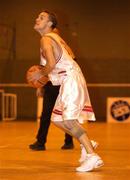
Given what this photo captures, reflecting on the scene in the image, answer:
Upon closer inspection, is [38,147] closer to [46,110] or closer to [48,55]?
[46,110]

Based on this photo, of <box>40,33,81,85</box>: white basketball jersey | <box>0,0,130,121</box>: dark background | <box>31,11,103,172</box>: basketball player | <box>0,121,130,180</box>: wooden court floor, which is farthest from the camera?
<box>0,0,130,121</box>: dark background

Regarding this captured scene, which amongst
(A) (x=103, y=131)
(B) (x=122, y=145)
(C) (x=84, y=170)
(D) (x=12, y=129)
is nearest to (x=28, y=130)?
(D) (x=12, y=129)

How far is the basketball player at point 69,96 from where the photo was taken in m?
5.79

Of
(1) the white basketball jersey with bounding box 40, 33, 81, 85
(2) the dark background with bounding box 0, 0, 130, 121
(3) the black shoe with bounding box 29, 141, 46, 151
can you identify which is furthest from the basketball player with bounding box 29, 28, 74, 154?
(2) the dark background with bounding box 0, 0, 130, 121

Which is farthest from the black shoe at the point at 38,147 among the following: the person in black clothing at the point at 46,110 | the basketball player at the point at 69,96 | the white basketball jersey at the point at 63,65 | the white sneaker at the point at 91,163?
the white sneaker at the point at 91,163

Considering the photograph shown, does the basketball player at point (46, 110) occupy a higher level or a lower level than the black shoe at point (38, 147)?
higher

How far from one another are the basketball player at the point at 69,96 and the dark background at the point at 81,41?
9.25 metres

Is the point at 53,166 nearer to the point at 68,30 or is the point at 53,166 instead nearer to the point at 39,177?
the point at 39,177

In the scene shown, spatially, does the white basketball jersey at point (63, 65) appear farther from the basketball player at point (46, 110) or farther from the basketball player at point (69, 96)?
the basketball player at point (46, 110)

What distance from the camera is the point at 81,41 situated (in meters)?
15.8

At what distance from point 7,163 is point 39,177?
1.13m

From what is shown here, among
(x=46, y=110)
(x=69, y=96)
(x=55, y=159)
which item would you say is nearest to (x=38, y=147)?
(x=46, y=110)

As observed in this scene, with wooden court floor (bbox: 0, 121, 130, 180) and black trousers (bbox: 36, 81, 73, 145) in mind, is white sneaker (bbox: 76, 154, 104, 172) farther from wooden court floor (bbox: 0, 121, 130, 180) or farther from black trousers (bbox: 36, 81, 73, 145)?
black trousers (bbox: 36, 81, 73, 145)

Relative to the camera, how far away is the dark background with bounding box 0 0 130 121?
51.2ft
